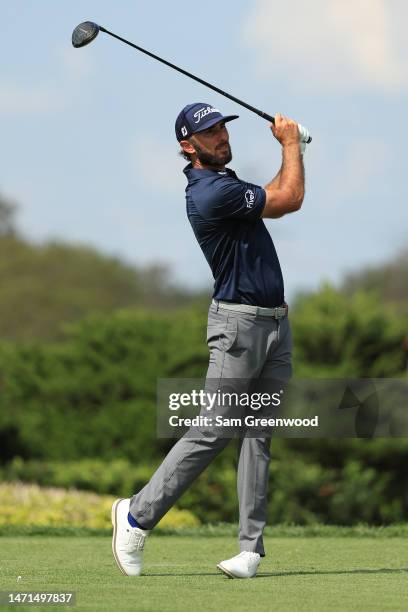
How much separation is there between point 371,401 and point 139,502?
12.0 meters

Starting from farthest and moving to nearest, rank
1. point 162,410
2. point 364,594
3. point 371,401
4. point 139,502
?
point 162,410, point 371,401, point 139,502, point 364,594

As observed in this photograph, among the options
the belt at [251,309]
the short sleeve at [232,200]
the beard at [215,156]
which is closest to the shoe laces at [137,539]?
the belt at [251,309]

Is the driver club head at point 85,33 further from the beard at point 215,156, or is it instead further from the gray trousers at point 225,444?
the gray trousers at point 225,444

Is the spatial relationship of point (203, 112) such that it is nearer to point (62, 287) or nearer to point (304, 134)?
point (304, 134)

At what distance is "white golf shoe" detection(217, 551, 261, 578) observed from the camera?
223 inches

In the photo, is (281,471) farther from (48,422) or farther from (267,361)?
(267,361)

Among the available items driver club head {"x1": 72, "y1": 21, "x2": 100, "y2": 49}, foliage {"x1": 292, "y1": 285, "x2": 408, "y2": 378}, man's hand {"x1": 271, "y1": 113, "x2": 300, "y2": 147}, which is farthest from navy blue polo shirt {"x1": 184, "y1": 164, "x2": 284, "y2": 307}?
foliage {"x1": 292, "y1": 285, "x2": 408, "y2": 378}

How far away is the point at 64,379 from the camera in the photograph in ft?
69.5

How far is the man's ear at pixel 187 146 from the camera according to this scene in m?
6.03

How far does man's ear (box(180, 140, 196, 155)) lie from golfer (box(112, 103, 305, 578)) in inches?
0.8

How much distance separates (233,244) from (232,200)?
242 millimetres

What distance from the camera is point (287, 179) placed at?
5832 mm

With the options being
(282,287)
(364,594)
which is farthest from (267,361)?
(364,594)

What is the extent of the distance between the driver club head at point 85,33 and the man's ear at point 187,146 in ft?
4.29
